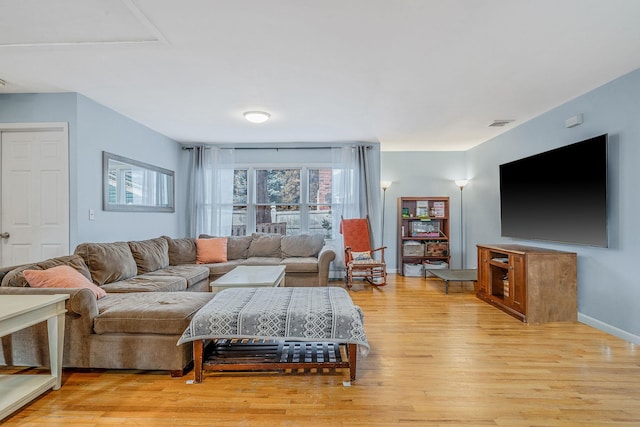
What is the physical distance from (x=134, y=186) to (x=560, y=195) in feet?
16.4

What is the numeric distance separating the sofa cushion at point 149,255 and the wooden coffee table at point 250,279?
3.42 ft

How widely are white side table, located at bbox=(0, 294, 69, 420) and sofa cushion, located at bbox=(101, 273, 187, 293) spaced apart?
893 millimetres

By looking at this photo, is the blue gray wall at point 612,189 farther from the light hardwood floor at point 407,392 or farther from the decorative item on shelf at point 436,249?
the decorative item on shelf at point 436,249

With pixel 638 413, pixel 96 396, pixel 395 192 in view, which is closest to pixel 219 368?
pixel 96 396

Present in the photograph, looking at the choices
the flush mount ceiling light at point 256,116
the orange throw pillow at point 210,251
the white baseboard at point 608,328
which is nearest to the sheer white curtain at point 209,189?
the orange throw pillow at point 210,251

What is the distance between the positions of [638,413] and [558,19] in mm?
2326

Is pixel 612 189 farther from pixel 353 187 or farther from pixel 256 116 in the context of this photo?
pixel 256 116

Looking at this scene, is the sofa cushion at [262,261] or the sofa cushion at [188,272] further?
the sofa cushion at [262,261]

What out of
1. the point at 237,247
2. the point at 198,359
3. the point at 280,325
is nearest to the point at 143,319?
the point at 198,359

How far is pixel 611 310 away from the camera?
2.92 meters

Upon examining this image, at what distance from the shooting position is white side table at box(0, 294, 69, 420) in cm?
171

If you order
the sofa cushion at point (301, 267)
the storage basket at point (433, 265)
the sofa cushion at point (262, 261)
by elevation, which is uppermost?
the sofa cushion at point (262, 261)

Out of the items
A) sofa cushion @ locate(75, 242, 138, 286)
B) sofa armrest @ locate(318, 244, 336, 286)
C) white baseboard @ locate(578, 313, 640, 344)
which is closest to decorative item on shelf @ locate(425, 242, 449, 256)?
sofa armrest @ locate(318, 244, 336, 286)

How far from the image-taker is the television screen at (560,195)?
9.58 feet
